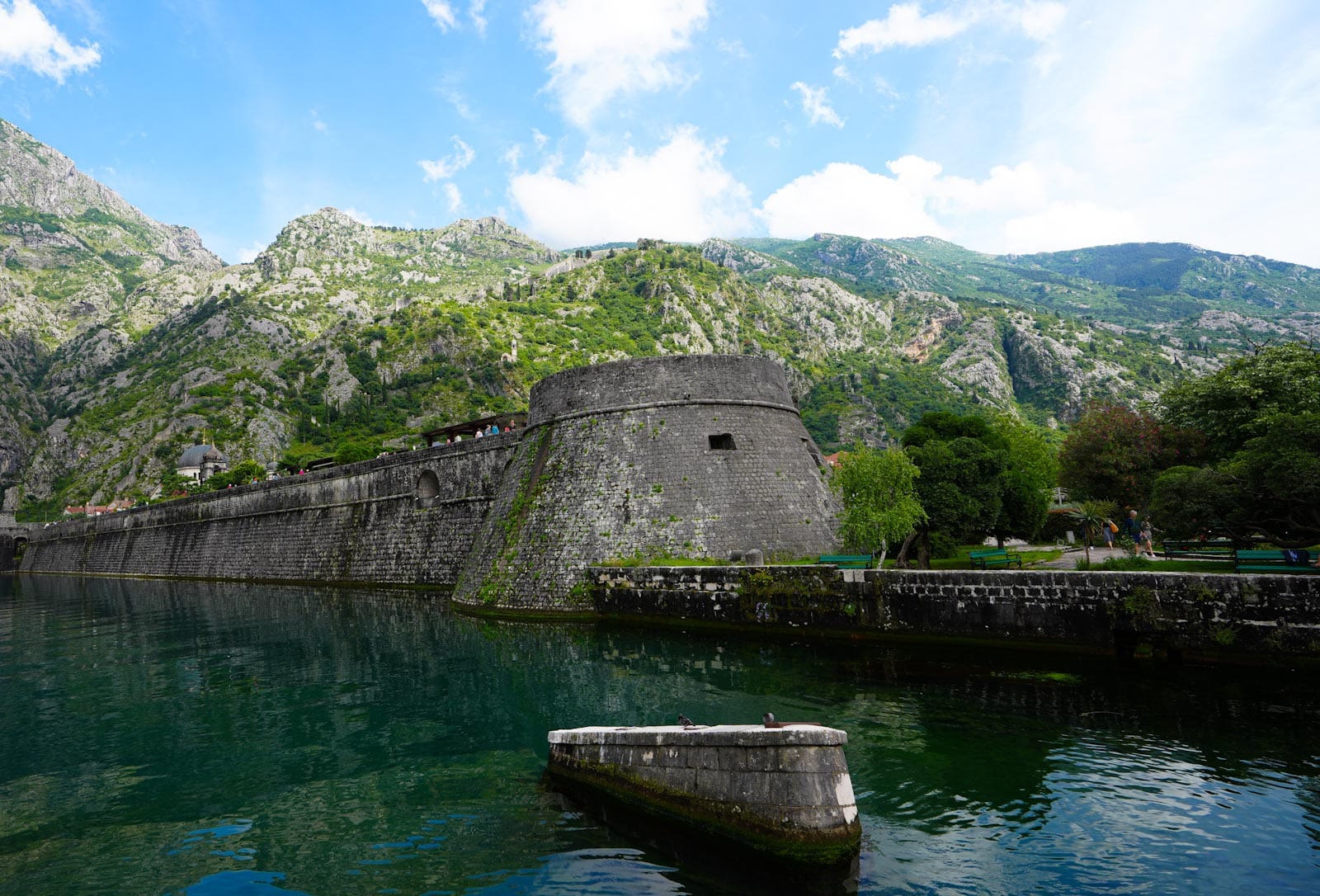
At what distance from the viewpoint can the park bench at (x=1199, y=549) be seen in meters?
16.8

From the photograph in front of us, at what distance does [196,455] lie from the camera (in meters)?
80.6

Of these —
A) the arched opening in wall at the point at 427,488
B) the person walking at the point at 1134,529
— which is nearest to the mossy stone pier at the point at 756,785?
the person walking at the point at 1134,529

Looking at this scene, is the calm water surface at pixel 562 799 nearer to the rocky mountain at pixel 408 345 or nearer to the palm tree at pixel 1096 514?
the palm tree at pixel 1096 514

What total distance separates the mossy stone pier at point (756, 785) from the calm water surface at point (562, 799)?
50 cm

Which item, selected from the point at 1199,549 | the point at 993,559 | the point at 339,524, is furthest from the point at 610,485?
the point at 339,524

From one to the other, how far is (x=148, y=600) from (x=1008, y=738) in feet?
141

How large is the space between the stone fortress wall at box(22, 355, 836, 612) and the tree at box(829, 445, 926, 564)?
70.1 inches

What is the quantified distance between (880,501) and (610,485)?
8902 millimetres

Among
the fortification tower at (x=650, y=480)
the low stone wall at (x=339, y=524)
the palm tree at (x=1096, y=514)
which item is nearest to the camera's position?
the fortification tower at (x=650, y=480)

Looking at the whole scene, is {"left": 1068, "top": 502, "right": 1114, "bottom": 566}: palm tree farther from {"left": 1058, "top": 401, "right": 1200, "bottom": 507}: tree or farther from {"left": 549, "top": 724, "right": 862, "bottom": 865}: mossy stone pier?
{"left": 549, "top": 724, "right": 862, "bottom": 865}: mossy stone pier

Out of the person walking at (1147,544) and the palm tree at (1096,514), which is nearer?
the person walking at (1147,544)

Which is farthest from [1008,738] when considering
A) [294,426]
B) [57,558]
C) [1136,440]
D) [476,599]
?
[294,426]

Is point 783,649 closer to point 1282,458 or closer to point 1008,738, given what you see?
point 1008,738

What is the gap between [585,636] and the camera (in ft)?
62.7
